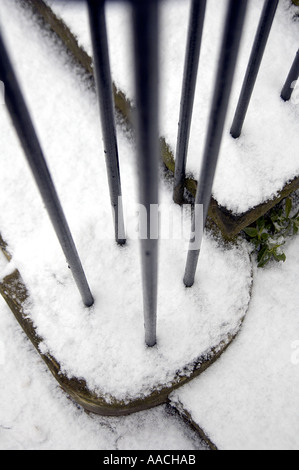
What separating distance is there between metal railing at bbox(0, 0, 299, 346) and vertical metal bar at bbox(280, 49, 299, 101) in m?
0.17

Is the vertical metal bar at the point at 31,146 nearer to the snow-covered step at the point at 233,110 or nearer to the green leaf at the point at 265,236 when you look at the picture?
the snow-covered step at the point at 233,110

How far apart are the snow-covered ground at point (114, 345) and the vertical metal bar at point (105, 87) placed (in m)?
0.23

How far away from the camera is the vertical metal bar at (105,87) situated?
1.67 ft

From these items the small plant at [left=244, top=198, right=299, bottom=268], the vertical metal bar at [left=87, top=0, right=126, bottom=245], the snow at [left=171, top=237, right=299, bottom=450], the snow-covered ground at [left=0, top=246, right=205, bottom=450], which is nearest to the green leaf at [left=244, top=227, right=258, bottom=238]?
the small plant at [left=244, top=198, right=299, bottom=268]

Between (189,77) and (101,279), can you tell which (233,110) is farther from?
(101,279)

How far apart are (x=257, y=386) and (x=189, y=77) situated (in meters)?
0.68

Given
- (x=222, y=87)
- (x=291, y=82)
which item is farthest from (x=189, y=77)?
(x=291, y=82)

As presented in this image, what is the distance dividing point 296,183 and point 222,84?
60cm

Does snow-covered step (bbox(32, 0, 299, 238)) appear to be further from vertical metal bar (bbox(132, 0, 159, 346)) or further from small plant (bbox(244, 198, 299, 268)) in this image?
vertical metal bar (bbox(132, 0, 159, 346))

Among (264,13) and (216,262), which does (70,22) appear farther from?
(216,262)

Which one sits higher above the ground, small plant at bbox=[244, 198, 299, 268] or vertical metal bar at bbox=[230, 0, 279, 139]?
vertical metal bar at bbox=[230, 0, 279, 139]

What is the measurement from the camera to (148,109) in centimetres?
37

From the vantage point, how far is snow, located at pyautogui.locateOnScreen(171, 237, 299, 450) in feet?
2.90

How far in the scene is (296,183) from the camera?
979 mm
